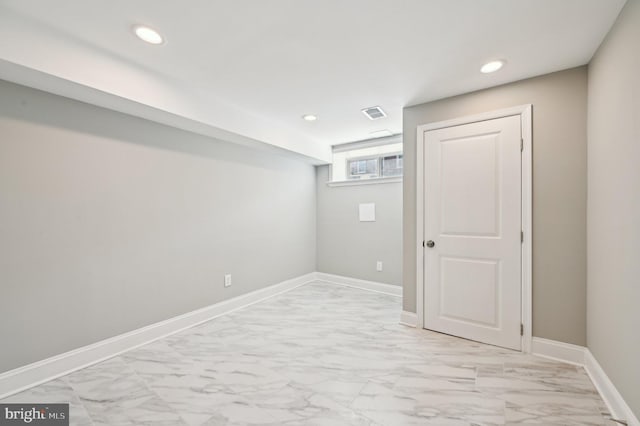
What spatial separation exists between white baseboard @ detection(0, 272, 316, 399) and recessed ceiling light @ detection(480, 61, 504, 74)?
3518 mm

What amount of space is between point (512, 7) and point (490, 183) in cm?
138

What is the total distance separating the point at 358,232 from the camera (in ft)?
14.6

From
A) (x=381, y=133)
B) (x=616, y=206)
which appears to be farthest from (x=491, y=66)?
(x=381, y=133)

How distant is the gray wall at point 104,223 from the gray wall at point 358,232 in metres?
1.55

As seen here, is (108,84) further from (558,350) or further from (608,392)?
(558,350)

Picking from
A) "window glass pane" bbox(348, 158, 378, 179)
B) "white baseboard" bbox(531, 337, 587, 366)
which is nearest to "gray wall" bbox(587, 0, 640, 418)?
"white baseboard" bbox(531, 337, 587, 366)

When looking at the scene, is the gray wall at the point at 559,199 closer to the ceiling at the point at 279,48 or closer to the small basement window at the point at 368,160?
the ceiling at the point at 279,48

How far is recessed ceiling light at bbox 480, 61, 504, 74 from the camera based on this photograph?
2.13 m

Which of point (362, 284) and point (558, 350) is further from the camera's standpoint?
point (362, 284)

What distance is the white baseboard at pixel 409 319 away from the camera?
115 inches

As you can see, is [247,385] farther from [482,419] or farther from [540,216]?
[540,216]

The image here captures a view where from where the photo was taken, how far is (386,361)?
2229mm

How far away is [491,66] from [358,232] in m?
2.82

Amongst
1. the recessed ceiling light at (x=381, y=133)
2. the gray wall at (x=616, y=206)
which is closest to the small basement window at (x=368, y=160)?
the recessed ceiling light at (x=381, y=133)
